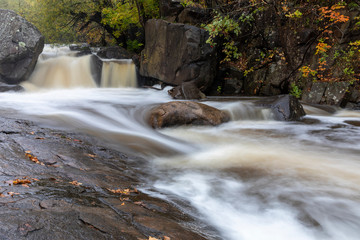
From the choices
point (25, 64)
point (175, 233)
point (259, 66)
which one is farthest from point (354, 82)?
point (25, 64)

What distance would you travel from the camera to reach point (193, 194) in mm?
2867

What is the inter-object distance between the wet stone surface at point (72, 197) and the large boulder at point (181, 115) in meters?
2.75

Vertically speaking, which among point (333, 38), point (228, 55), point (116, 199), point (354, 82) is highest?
point (333, 38)

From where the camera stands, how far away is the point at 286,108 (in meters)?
7.22

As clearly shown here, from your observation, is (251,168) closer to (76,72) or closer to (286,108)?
(286,108)

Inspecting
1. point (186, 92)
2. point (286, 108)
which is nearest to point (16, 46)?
point (186, 92)

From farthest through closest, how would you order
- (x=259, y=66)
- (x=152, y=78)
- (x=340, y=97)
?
(x=152, y=78) → (x=259, y=66) → (x=340, y=97)

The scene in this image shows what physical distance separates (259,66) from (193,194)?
953 cm

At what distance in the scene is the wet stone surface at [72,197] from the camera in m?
1.34

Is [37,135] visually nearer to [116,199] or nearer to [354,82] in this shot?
[116,199]

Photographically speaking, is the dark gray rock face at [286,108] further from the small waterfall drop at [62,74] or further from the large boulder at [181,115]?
the small waterfall drop at [62,74]

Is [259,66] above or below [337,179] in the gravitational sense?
above

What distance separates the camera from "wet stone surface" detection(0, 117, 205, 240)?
1.34m

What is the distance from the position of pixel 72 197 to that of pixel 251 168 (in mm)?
2802
